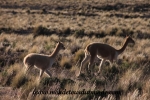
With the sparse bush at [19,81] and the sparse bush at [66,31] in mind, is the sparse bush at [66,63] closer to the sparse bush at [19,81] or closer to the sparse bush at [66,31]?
the sparse bush at [19,81]

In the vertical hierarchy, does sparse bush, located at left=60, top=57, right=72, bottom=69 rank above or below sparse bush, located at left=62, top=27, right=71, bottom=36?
above

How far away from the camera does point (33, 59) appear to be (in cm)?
830

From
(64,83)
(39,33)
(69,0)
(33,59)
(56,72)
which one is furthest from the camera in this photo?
(69,0)

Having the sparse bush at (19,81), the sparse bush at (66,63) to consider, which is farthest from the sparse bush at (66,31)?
the sparse bush at (19,81)

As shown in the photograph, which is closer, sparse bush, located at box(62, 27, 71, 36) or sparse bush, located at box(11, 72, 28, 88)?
sparse bush, located at box(11, 72, 28, 88)

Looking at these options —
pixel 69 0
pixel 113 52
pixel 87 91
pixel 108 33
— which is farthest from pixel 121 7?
pixel 87 91

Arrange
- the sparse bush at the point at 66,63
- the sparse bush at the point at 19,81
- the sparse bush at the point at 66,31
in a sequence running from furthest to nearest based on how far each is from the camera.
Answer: the sparse bush at the point at 66,31
the sparse bush at the point at 66,63
the sparse bush at the point at 19,81

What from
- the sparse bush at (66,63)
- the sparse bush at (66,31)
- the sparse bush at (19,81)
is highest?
the sparse bush at (19,81)

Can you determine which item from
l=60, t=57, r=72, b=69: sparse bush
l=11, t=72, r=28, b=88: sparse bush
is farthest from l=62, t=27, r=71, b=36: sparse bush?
l=11, t=72, r=28, b=88: sparse bush

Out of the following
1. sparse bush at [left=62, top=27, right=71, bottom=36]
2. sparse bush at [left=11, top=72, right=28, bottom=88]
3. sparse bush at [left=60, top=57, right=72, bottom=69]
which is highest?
sparse bush at [left=11, top=72, right=28, bottom=88]

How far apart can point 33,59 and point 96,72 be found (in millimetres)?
2681

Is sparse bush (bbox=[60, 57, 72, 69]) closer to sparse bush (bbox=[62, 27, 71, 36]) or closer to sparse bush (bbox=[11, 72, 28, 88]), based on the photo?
sparse bush (bbox=[11, 72, 28, 88])

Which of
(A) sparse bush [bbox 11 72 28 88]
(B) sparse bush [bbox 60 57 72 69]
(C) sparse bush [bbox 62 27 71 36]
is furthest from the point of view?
(C) sparse bush [bbox 62 27 71 36]

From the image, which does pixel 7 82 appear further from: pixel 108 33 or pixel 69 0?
pixel 69 0
